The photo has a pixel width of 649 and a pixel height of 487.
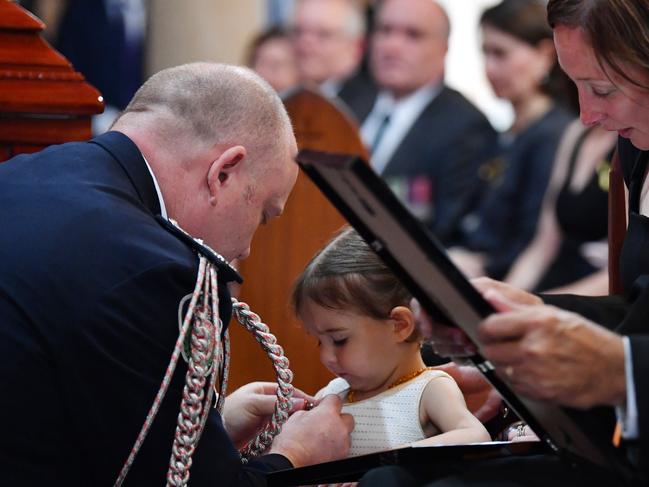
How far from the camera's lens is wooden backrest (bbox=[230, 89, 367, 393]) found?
4.02 m

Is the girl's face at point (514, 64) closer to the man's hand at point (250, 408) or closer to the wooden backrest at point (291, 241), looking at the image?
the wooden backrest at point (291, 241)

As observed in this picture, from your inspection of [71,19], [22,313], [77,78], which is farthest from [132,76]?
[22,313]

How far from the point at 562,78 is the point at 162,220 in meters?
3.24

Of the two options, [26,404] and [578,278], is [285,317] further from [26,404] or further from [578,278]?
[26,404]

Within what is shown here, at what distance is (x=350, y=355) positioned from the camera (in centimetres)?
246

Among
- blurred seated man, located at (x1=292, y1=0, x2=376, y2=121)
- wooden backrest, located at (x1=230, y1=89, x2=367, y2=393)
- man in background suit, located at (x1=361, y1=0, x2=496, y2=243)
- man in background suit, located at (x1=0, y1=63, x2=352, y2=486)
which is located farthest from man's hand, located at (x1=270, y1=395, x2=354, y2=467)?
blurred seated man, located at (x1=292, y1=0, x2=376, y2=121)

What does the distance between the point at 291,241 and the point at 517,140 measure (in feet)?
5.05

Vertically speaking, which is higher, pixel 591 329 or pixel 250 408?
pixel 591 329

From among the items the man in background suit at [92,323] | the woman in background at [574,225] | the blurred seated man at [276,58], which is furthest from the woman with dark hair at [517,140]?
the man in background suit at [92,323]

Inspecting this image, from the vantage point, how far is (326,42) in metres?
6.82

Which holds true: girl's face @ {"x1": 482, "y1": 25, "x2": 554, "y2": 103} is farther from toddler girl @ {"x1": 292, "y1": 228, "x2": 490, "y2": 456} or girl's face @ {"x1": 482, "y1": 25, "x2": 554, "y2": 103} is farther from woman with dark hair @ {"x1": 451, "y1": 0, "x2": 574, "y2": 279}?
toddler girl @ {"x1": 292, "y1": 228, "x2": 490, "y2": 456}

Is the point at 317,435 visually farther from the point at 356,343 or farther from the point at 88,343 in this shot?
the point at 88,343

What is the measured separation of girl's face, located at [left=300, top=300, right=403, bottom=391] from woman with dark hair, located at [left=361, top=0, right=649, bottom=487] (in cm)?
31

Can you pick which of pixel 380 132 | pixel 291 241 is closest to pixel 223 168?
pixel 291 241
